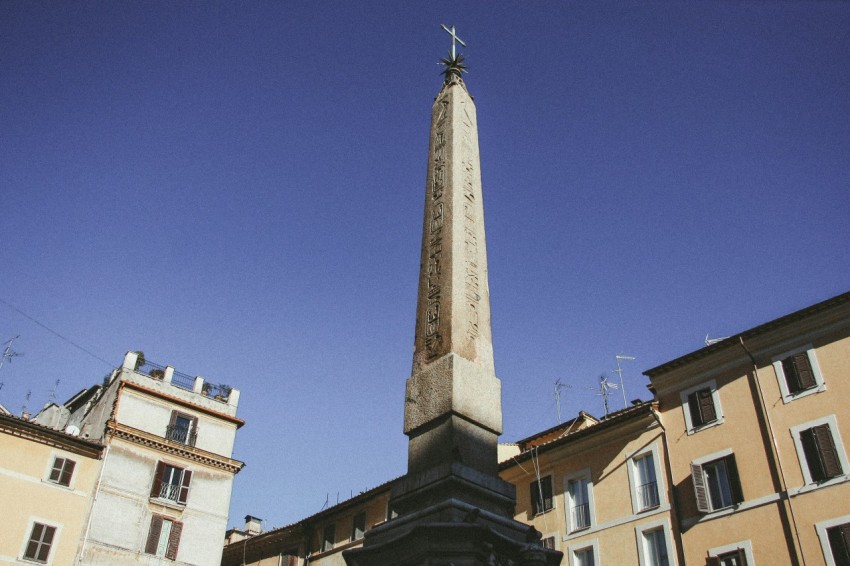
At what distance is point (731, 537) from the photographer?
15508 millimetres

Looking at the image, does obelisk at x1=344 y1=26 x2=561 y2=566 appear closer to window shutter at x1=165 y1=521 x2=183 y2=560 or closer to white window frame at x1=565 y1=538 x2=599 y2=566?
white window frame at x1=565 y1=538 x2=599 y2=566

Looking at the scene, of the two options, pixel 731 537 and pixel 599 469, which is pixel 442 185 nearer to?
pixel 731 537

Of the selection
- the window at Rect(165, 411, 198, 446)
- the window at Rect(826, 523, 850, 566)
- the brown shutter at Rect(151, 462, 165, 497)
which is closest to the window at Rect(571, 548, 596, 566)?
the window at Rect(826, 523, 850, 566)

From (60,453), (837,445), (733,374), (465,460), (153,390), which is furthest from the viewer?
(153,390)

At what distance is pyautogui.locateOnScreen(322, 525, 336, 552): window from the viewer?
25.5 meters

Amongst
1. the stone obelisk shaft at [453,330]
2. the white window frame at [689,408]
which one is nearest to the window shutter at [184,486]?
the white window frame at [689,408]

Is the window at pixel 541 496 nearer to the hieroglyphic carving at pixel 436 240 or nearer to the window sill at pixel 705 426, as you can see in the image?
the window sill at pixel 705 426

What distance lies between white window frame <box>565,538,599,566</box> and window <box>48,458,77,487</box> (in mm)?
14402

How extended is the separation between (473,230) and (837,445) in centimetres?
1050

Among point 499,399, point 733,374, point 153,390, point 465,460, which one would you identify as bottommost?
point 465,460

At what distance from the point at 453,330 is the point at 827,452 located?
11095 millimetres

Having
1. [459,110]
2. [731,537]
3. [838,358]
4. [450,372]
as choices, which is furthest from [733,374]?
[450,372]

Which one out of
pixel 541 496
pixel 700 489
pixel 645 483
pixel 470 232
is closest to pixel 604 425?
pixel 645 483

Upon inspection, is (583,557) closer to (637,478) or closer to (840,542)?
(637,478)
